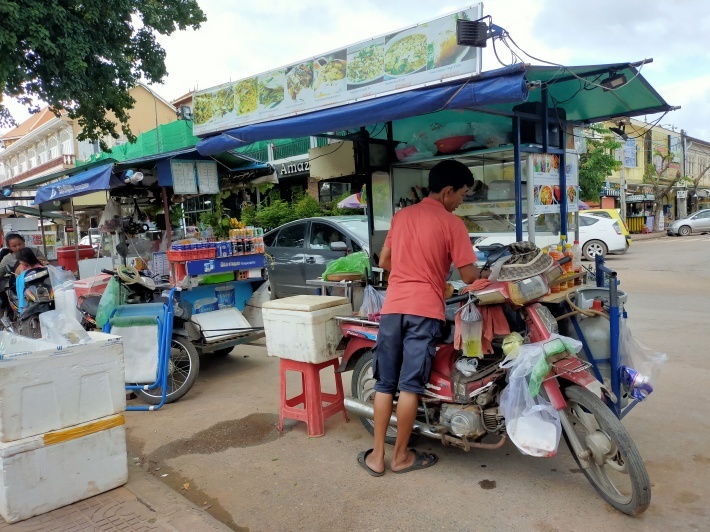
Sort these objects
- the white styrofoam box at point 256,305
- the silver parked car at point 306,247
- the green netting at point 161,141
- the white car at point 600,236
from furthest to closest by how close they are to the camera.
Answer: the green netting at point 161,141, the white car at point 600,236, the silver parked car at point 306,247, the white styrofoam box at point 256,305

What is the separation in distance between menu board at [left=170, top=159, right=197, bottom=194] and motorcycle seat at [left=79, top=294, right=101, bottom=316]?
1.74 metres

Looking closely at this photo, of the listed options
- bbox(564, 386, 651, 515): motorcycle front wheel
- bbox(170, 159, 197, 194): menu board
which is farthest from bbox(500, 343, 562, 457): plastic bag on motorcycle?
bbox(170, 159, 197, 194): menu board

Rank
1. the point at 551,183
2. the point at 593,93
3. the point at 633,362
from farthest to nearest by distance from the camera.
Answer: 1. the point at 551,183
2. the point at 593,93
3. the point at 633,362

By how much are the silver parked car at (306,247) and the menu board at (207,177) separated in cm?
183

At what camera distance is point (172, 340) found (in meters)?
4.96

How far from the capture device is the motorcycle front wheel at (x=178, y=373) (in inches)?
187

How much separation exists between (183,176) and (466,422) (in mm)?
4889

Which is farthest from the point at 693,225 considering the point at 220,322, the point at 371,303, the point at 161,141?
the point at 371,303

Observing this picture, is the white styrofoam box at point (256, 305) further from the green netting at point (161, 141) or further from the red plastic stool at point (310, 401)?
the green netting at point (161, 141)

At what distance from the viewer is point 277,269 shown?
9.23m

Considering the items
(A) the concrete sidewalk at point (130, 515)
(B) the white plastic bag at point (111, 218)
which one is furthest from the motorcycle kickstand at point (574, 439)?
(B) the white plastic bag at point (111, 218)

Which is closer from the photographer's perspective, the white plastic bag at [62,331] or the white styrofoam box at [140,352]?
the white plastic bag at [62,331]

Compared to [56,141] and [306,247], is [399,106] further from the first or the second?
[56,141]

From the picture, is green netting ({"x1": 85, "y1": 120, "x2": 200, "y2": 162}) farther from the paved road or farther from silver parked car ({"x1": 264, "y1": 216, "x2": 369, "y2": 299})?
the paved road
